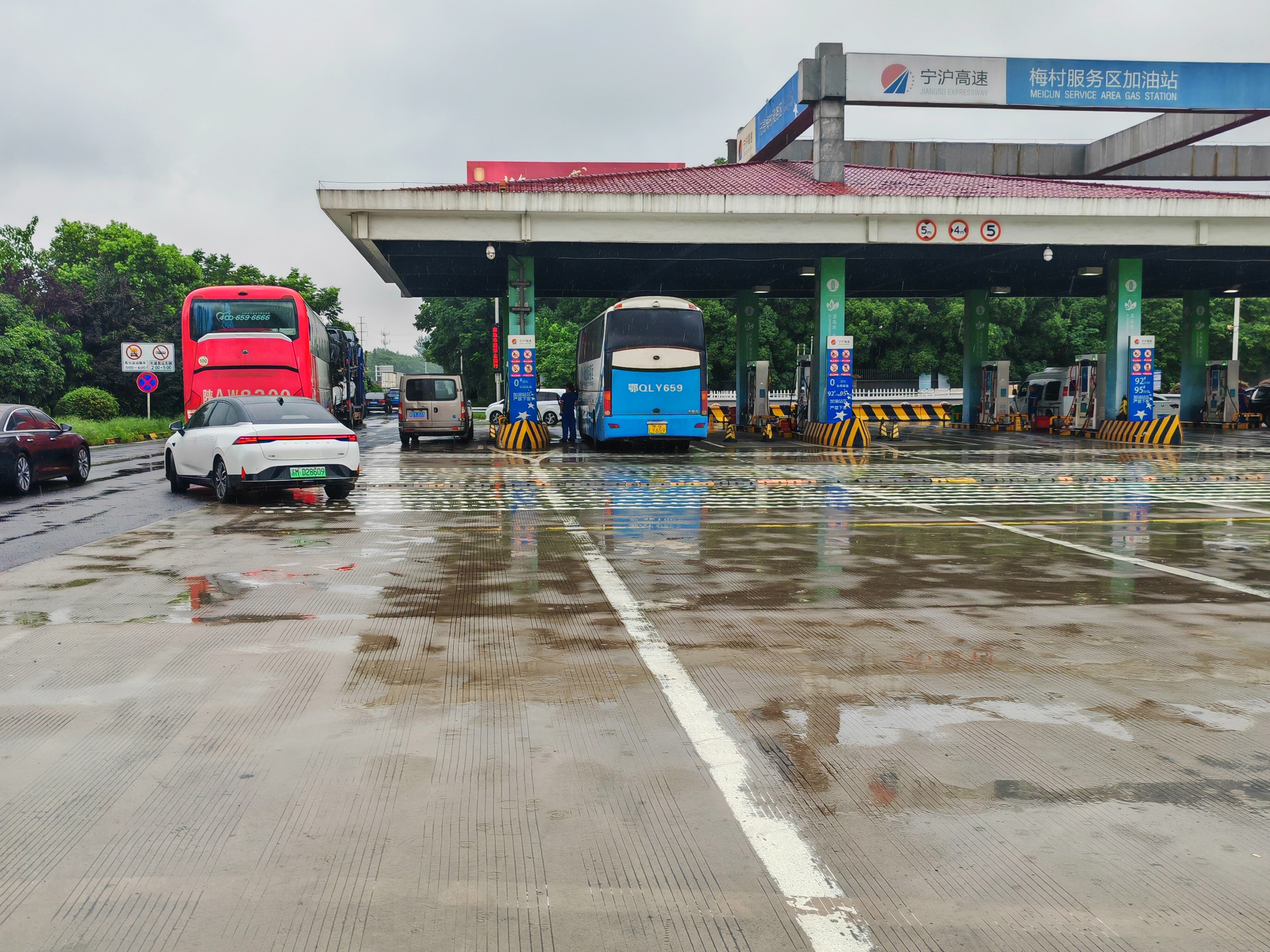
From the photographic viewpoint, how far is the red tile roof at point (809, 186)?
2786 centimetres

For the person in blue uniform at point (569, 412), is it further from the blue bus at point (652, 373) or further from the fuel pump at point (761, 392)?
the blue bus at point (652, 373)

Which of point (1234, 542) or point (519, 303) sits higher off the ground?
point (519, 303)

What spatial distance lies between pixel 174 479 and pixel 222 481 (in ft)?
6.60

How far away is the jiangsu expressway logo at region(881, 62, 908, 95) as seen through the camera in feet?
92.1

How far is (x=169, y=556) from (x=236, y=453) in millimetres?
5013

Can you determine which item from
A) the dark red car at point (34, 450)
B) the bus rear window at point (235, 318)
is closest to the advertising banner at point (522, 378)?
the bus rear window at point (235, 318)

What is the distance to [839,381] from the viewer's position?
29.8 metres

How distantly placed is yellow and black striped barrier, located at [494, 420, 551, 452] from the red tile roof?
19.3ft

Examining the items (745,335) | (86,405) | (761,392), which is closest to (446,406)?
(761,392)

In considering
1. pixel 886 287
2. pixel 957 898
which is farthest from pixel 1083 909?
pixel 886 287

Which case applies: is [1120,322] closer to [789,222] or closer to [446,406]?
[789,222]

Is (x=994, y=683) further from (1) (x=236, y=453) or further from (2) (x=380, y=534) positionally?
(1) (x=236, y=453)

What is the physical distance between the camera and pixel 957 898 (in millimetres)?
3141

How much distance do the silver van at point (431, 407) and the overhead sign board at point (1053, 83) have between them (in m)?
13.6
